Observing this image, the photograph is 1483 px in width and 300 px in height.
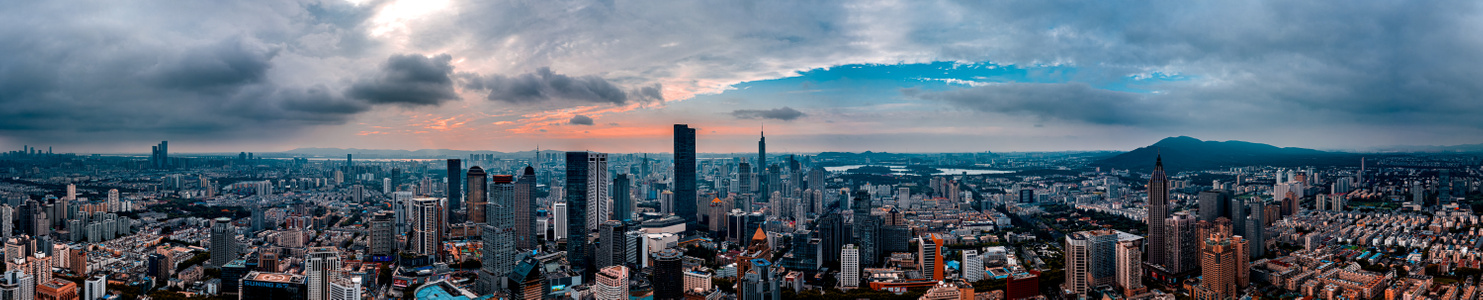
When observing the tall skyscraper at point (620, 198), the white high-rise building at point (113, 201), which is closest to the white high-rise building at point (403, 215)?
the tall skyscraper at point (620, 198)

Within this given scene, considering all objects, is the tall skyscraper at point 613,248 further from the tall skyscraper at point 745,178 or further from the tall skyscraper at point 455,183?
the tall skyscraper at point 745,178

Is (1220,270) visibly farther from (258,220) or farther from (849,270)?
(258,220)

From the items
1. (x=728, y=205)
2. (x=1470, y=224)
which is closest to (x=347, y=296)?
(x=728, y=205)

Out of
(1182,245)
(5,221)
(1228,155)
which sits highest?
(1228,155)

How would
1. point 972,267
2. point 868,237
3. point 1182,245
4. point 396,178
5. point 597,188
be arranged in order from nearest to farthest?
point 1182,245
point 972,267
point 868,237
point 597,188
point 396,178

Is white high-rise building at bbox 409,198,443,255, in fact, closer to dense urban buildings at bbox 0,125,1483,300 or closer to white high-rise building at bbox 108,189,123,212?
dense urban buildings at bbox 0,125,1483,300

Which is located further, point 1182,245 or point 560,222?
point 560,222

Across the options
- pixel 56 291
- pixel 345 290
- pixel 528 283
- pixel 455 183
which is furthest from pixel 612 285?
pixel 455 183
